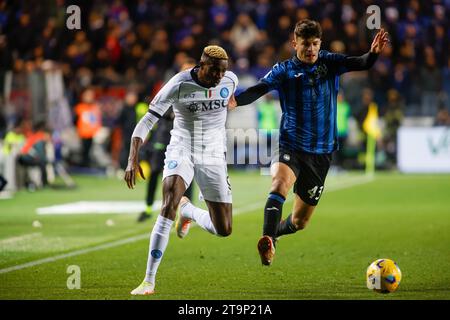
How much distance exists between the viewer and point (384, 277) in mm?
7965

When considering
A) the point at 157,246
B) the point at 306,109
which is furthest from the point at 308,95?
the point at 157,246

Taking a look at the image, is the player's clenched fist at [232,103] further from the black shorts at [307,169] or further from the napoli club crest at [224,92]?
the black shorts at [307,169]

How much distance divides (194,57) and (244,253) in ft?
48.6

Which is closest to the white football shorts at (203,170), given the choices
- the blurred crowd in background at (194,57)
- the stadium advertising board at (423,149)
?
the blurred crowd in background at (194,57)

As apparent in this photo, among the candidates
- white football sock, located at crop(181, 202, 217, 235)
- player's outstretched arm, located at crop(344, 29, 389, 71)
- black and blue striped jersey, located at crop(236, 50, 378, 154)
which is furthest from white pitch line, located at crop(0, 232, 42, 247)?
player's outstretched arm, located at crop(344, 29, 389, 71)

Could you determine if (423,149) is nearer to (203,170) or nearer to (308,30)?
(308,30)

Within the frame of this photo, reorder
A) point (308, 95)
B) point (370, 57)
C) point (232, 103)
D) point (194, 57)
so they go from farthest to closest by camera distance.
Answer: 1. point (194, 57)
2. point (308, 95)
3. point (370, 57)
4. point (232, 103)

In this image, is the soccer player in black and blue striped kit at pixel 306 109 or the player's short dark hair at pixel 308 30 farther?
the soccer player in black and blue striped kit at pixel 306 109

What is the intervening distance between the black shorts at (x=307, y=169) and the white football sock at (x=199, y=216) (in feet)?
2.78

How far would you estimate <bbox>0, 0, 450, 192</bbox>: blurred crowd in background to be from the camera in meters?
24.1

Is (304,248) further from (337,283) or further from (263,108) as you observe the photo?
(263,108)

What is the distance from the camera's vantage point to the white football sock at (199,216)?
364 inches

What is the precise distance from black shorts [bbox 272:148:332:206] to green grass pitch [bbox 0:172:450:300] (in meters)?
0.75
